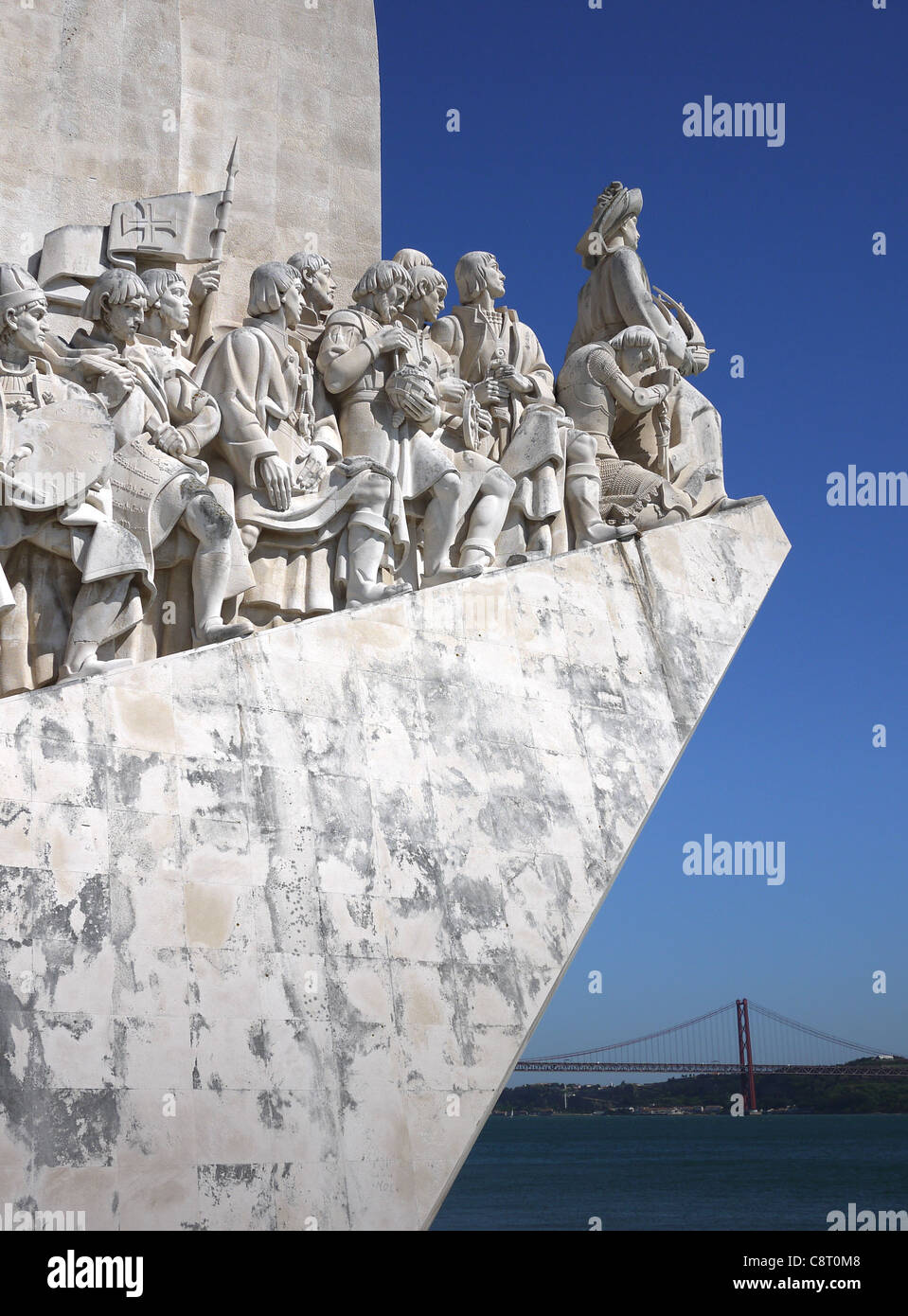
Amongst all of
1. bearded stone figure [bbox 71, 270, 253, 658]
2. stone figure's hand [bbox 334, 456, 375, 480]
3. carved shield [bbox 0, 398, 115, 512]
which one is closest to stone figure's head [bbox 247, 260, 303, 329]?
bearded stone figure [bbox 71, 270, 253, 658]

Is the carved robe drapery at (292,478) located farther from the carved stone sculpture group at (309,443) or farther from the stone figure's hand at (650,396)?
the stone figure's hand at (650,396)

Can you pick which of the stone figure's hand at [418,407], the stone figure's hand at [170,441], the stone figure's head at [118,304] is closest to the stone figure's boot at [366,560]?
the stone figure's hand at [418,407]

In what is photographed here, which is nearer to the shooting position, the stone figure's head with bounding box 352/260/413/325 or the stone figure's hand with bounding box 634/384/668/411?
the stone figure's head with bounding box 352/260/413/325

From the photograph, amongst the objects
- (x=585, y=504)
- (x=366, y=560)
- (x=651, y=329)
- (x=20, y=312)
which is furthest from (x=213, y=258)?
(x=651, y=329)

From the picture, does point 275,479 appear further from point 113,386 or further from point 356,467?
point 113,386

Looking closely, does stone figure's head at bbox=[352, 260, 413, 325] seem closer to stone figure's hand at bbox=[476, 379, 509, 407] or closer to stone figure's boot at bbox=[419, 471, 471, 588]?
stone figure's hand at bbox=[476, 379, 509, 407]
